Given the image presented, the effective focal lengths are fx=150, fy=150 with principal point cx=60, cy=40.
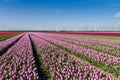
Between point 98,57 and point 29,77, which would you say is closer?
point 29,77

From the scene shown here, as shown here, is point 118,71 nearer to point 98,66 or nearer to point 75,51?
point 98,66

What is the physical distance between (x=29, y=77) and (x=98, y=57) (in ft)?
19.0

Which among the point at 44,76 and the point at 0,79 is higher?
the point at 0,79

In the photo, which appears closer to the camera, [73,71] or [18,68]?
[73,71]

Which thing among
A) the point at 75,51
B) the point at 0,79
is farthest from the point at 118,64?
the point at 0,79

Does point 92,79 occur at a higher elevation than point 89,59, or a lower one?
higher

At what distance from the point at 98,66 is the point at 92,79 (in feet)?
14.4

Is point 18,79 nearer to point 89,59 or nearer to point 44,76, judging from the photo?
point 44,76

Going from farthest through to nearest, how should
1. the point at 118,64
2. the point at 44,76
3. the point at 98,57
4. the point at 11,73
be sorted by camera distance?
1. the point at 98,57
2. the point at 118,64
3. the point at 44,76
4. the point at 11,73

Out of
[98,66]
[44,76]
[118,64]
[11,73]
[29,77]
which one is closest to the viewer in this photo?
[29,77]

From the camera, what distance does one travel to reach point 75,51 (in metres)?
13.6

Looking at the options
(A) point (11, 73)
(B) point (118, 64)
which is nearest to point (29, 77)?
(A) point (11, 73)

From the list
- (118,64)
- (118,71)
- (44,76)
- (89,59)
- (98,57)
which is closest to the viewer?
(44,76)

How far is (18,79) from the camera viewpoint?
518 cm
